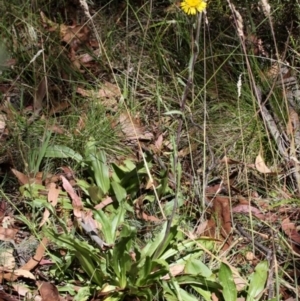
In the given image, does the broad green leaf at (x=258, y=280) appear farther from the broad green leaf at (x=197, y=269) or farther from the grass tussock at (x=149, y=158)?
the broad green leaf at (x=197, y=269)

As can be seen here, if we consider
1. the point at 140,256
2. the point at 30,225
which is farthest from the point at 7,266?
the point at 140,256

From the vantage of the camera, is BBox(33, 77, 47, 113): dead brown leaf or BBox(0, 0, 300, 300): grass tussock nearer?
BBox(0, 0, 300, 300): grass tussock

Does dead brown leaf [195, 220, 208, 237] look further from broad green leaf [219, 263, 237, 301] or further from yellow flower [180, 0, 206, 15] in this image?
yellow flower [180, 0, 206, 15]

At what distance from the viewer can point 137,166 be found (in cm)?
247

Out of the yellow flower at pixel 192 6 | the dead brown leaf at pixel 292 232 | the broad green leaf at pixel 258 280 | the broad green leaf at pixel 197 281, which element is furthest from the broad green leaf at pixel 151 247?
the yellow flower at pixel 192 6

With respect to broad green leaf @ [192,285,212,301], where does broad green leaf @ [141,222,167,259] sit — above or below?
above

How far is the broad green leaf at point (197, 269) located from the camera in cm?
223

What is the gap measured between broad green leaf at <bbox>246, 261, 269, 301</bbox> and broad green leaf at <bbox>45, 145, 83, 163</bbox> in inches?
32.6

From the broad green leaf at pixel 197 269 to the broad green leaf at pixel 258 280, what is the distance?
0.15 meters

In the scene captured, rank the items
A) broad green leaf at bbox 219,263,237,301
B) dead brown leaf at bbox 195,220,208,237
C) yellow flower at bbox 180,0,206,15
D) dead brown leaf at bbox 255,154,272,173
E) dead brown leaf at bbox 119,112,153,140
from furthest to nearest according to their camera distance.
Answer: dead brown leaf at bbox 119,112,153,140
dead brown leaf at bbox 255,154,272,173
dead brown leaf at bbox 195,220,208,237
broad green leaf at bbox 219,263,237,301
yellow flower at bbox 180,0,206,15

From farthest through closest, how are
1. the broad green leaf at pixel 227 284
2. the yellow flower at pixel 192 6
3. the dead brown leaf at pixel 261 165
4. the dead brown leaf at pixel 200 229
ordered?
the dead brown leaf at pixel 261 165, the dead brown leaf at pixel 200 229, the broad green leaf at pixel 227 284, the yellow flower at pixel 192 6

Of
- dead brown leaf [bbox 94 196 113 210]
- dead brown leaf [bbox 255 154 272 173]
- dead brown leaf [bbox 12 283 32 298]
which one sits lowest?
dead brown leaf [bbox 12 283 32 298]

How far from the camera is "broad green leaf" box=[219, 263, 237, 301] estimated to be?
215cm

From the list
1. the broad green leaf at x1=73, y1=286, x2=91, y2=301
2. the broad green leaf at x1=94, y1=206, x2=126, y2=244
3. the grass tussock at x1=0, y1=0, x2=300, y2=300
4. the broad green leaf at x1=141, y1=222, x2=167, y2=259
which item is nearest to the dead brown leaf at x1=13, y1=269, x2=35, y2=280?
the grass tussock at x1=0, y1=0, x2=300, y2=300
